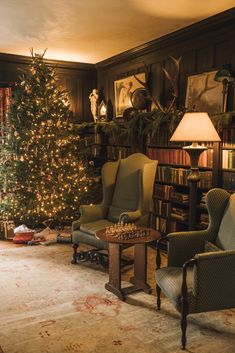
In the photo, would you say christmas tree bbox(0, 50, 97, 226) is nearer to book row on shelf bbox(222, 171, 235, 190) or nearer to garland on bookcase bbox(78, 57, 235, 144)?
garland on bookcase bbox(78, 57, 235, 144)

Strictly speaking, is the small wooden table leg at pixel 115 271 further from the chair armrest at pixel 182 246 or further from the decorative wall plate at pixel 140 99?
the decorative wall plate at pixel 140 99

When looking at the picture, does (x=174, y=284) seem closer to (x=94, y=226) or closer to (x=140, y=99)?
(x=94, y=226)

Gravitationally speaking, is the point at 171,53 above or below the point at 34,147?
above

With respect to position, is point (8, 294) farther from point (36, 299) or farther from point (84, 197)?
point (84, 197)

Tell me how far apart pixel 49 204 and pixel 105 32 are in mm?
2458

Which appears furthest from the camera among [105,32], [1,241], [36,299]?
[1,241]

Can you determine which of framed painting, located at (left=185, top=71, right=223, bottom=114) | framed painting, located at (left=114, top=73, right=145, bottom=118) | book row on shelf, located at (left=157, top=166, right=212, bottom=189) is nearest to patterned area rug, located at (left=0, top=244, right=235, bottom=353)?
book row on shelf, located at (left=157, top=166, right=212, bottom=189)

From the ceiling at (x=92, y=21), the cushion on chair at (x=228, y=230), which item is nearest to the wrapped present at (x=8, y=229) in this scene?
the ceiling at (x=92, y=21)

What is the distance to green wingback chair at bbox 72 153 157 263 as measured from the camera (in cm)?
388

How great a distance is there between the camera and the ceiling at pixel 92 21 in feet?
11.4

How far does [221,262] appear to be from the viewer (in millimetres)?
2400

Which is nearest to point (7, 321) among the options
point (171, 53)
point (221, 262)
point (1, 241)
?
point (221, 262)

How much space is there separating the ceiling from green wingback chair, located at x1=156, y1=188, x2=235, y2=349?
2.06 m

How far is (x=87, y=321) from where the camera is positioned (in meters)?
2.75
